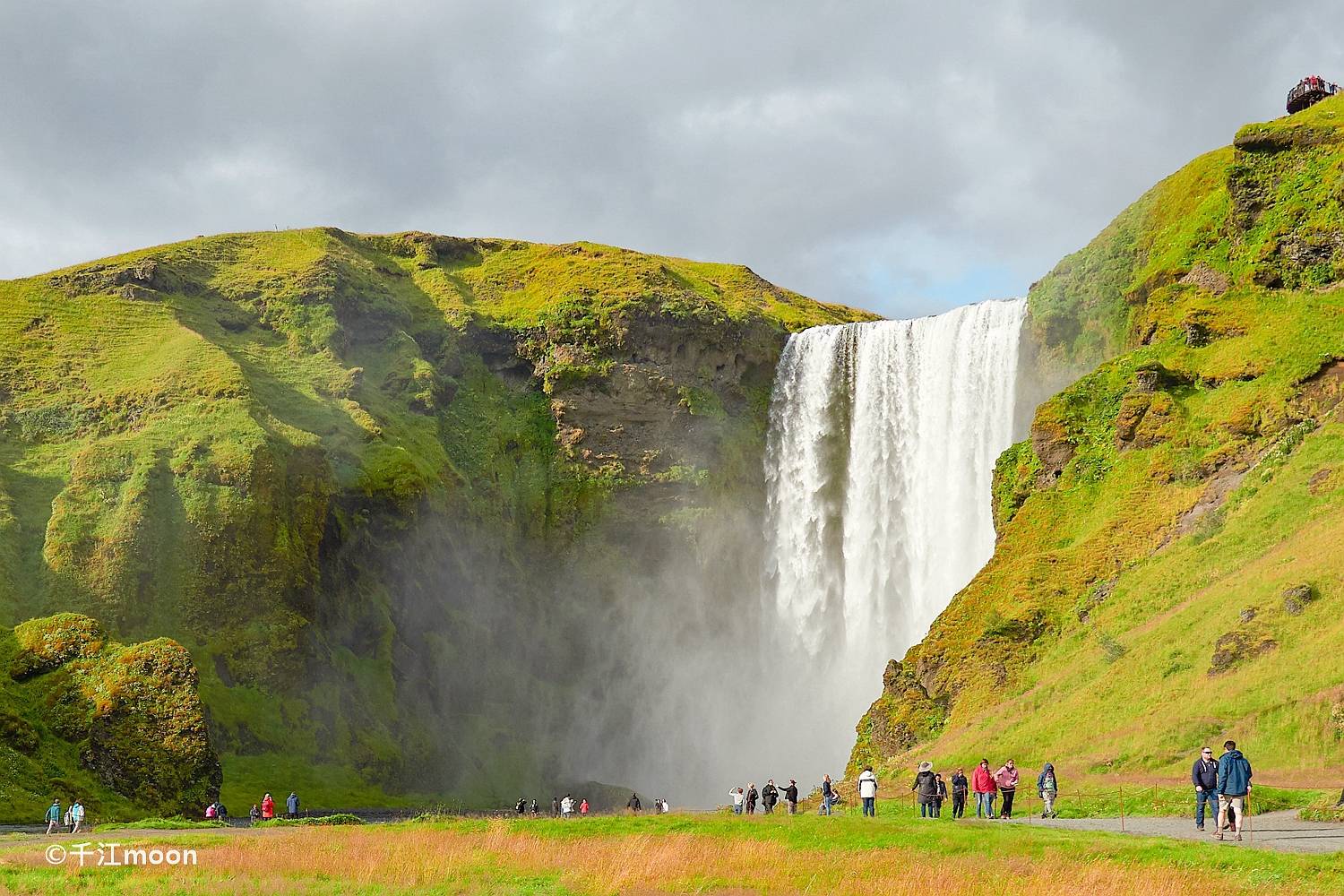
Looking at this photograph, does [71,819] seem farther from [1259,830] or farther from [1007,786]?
[1259,830]

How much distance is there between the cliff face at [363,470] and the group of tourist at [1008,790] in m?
36.5

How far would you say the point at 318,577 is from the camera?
8512 cm

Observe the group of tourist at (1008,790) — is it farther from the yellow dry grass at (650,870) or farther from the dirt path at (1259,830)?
the yellow dry grass at (650,870)

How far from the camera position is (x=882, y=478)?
8862cm

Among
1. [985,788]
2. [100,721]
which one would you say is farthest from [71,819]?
[985,788]

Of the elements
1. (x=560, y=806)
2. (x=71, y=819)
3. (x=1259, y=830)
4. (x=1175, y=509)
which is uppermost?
(x=1175, y=509)

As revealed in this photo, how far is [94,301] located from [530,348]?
110ft

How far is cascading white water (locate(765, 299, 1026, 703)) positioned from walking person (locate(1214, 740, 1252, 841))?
4956cm

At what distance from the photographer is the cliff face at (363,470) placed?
254 feet

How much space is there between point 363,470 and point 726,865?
65.8 metres

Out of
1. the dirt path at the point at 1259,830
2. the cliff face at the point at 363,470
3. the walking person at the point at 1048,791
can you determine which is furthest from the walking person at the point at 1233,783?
the cliff face at the point at 363,470

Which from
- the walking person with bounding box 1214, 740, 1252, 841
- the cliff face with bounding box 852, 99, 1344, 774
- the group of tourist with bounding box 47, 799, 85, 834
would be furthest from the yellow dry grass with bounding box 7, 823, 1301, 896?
the cliff face with bounding box 852, 99, 1344, 774

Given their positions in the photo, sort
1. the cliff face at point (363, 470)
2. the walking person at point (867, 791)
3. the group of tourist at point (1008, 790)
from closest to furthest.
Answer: the group of tourist at point (1008, 790) < the walking person at point (867, 791) < the cliff face at point (363, 470)

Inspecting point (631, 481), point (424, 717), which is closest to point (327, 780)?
point (424, 717)
